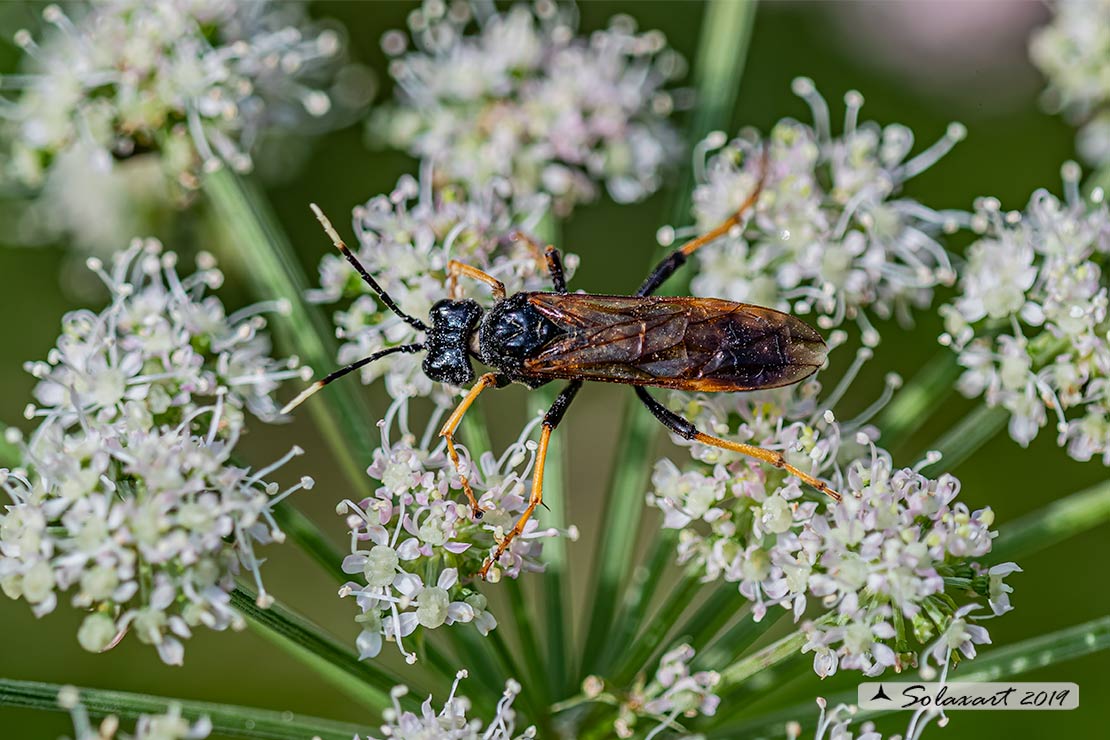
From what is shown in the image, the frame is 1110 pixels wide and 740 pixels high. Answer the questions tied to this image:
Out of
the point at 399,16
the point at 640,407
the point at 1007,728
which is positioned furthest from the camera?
the point at 399,16

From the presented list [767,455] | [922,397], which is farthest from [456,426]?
[922,397]

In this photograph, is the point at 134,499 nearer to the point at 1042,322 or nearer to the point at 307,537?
the point at 307,537

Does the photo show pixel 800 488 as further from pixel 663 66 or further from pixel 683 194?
pixel 663 66

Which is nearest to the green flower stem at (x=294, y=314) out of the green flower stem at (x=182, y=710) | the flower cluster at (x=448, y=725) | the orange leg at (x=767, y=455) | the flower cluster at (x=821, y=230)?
the green flower stem at (x=182, y=710)

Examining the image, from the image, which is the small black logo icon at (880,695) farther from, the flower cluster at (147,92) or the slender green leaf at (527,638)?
the flower cluster at (147,92)

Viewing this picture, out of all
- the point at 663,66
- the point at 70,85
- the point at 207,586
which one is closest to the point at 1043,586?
the point at 663,66

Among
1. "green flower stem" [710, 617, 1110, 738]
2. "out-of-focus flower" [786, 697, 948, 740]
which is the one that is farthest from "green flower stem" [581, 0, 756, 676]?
"out-of-focus flower" [786, 697, 948, 740]
